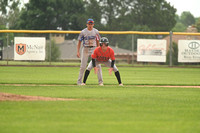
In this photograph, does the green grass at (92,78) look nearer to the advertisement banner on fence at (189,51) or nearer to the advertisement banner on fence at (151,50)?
the advertisement banner on fence at (151,50)

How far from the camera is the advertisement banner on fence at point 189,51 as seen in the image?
27.2m

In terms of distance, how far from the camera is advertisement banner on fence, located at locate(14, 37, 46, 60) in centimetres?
2641

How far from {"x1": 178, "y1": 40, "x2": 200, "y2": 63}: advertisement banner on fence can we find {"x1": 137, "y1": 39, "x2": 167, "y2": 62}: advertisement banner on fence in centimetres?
115

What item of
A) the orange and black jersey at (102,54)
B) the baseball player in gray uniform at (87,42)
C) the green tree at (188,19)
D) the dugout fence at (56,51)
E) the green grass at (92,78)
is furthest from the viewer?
the green tree at (188,19)

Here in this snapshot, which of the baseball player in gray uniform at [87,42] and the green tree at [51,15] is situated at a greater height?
the green tree at [51,15]

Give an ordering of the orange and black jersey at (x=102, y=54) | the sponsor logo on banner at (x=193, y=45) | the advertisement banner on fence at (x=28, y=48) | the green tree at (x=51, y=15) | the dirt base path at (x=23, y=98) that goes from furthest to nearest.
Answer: the green tree at (x=51, y=15)
the sponsor logo on banner at (x=193, y=45)
the advertisement banner on fence at (x=28, y=48)
the orange and black jersey at (x=102, y=54)
the dirt base path at (x=23, y=98)

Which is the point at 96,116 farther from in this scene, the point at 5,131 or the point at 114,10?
the point at 114,10

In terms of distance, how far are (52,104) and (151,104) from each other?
6.09 ft

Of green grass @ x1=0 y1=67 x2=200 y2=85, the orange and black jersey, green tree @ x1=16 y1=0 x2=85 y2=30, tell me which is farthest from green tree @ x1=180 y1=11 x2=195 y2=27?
the orange and black jersey

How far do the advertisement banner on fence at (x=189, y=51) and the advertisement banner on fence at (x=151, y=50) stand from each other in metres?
1.15

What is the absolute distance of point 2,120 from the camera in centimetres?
615

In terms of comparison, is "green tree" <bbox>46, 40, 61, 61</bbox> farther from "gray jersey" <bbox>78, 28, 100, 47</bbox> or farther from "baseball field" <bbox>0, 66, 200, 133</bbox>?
"baseball field" <bbox>0, 66, 200, 133</bbox>

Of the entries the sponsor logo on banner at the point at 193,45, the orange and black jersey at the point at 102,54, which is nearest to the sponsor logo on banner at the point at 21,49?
the sponsor logo on banner at the point at 193,45

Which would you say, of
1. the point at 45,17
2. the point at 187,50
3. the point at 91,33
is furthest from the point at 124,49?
the point at 45,17
